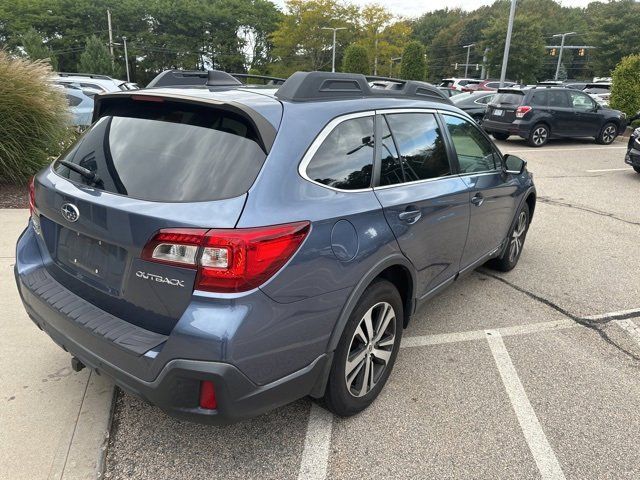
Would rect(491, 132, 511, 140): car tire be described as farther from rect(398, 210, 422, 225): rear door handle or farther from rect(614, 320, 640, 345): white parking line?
rect(398, 210, 422, 225): rear door handle

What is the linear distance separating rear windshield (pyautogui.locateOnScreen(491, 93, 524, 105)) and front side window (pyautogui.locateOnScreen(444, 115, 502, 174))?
11.1m

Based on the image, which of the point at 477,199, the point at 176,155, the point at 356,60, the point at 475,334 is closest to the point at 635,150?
the point at 477,199

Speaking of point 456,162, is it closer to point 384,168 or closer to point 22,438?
point 384,168

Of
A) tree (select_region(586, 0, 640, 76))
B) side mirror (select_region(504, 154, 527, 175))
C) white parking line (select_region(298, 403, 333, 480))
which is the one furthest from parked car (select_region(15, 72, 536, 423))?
tree (select_region(586, 0, 640, 76))

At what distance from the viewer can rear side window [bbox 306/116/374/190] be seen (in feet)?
7.55

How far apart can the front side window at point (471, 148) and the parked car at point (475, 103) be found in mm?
13129

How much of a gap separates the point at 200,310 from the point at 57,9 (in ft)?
251

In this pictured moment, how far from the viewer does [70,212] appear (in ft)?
7.40

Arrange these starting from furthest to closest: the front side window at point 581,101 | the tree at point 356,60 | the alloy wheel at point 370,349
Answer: the tree at point 356,60 < the front side window at point 581,101 < the alloy wheel at point 370,349

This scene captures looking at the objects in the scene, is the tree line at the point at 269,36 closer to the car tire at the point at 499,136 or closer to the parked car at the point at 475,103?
the parked car at the point at 475,103

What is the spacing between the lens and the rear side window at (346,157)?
2.30 metres

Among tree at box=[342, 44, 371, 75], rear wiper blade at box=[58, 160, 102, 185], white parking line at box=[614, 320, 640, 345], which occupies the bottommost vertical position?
white parking line at box=[614, 320, 640, 345]

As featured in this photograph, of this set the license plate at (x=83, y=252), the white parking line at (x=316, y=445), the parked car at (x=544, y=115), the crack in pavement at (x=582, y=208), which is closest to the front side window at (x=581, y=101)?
the parked car at (x=544, y=115)

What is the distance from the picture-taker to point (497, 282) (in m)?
4.73
